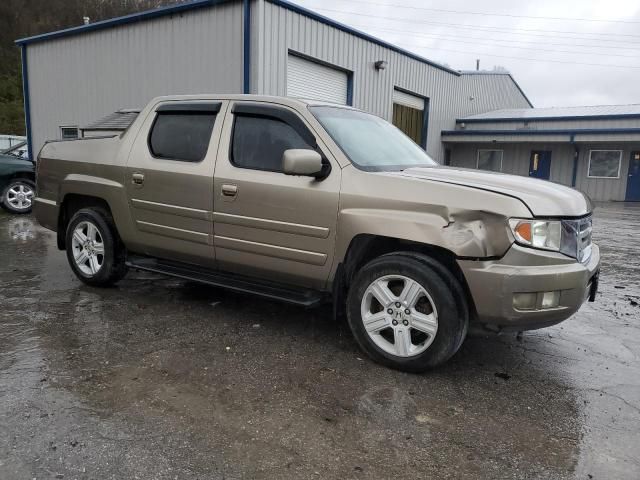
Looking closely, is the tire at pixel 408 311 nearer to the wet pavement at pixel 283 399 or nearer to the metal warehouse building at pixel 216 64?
the wet pavement at pixel 283 399

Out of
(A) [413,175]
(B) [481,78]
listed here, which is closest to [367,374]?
(A) [413,175]

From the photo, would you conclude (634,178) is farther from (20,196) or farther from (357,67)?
(20,196)

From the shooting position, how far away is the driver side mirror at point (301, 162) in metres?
3.55

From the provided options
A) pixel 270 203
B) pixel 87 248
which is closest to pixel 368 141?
pixel 270 203

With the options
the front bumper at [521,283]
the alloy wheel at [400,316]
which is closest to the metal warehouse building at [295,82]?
the alloy wheel at [400,316]

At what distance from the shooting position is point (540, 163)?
24234mm

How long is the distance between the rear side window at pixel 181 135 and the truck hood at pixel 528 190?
1.80 metres

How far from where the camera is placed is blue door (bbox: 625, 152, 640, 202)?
22.2 meters

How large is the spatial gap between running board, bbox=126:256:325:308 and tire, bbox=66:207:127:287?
0.62 ft

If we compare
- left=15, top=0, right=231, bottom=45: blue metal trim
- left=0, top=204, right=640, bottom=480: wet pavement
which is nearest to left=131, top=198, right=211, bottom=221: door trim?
left=0, top=204, right=640, bottom=480: wet pavement

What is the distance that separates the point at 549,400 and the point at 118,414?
2578 millimetres

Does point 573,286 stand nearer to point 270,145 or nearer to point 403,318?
point 403,318

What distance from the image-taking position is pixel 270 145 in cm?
414

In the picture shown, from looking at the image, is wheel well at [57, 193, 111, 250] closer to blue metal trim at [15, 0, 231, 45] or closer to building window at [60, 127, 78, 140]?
blue metal trim at [15, 0, 231, 45]
